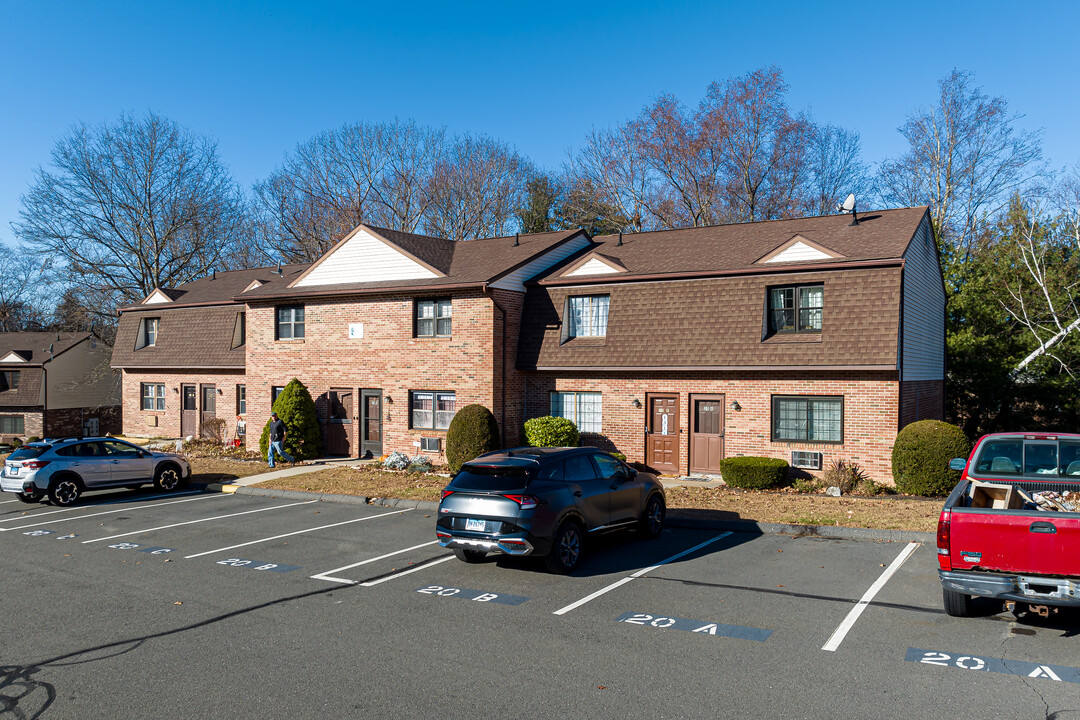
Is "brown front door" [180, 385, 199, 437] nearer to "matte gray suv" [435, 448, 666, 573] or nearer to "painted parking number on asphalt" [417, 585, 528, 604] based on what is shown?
"matte gray suv" [435, 448, 666, 573]

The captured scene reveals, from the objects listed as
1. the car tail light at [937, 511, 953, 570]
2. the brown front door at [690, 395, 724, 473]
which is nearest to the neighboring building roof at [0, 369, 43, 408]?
the brown front door at [690, 395, 724, 473]

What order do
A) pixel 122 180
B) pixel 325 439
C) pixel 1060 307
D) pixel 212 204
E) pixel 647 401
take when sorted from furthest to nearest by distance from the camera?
pixel 212 204 → pixel 122 180 → pixel 1060 307 → pixel 325 439 → pixel 647 401

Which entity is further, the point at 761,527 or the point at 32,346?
the point at 32,346

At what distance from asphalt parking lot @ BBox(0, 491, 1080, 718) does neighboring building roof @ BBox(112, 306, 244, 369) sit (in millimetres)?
16771

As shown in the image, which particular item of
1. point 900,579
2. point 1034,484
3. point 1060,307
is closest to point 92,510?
point 900,579

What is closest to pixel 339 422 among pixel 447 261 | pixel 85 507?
pixel 447 261

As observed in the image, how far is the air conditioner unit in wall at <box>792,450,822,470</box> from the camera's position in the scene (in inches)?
698

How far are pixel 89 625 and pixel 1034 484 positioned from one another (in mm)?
10760

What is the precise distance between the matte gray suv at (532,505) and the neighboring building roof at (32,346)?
107 ft

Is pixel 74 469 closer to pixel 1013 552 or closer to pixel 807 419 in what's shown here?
pixel 807 419

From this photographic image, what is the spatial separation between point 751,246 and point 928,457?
24.9 ft

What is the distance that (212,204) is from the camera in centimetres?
4509

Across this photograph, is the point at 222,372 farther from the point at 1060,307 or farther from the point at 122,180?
the point at 1060,307

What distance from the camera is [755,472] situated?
17219 millimetres
